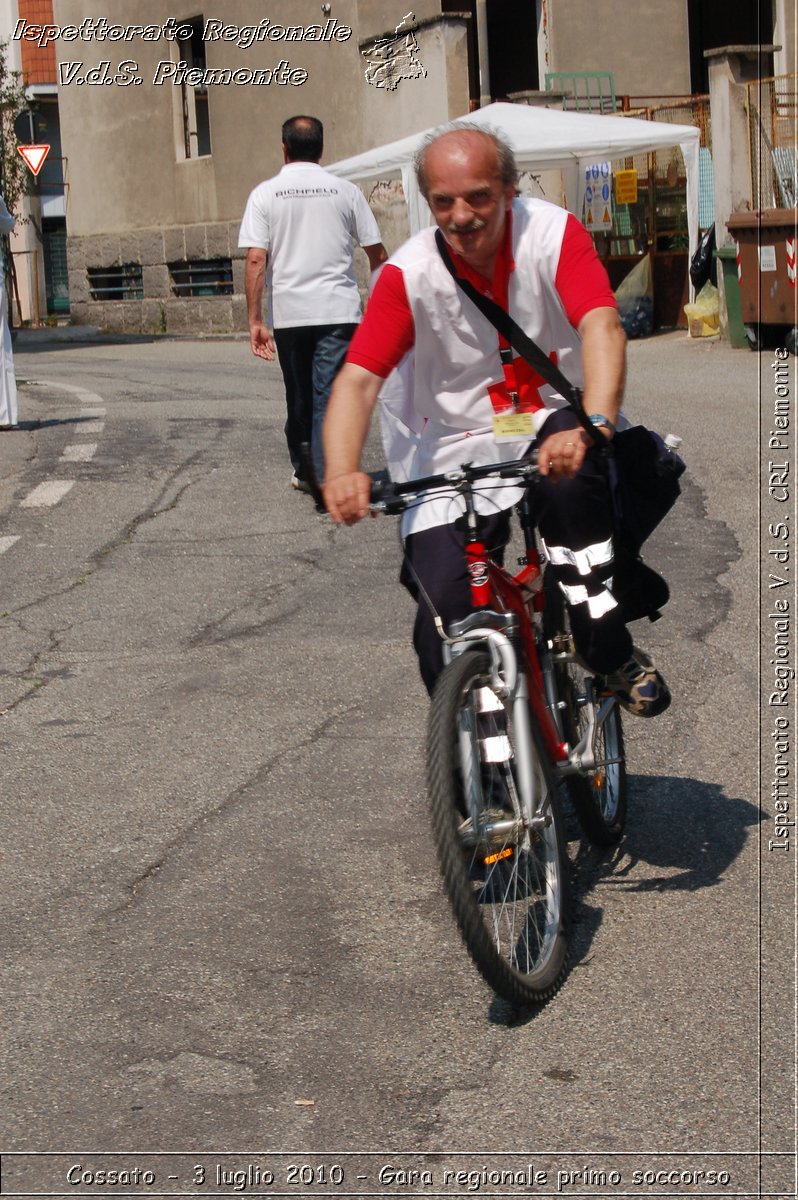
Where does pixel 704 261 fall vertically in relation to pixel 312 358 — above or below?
above

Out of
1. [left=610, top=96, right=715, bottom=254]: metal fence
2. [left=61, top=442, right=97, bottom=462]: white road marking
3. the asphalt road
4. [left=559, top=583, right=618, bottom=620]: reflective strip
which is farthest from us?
[left=610, top=96, right=715, bottom=254]: metal fence

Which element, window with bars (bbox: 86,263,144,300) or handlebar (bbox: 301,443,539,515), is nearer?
handlebar (bbox: 301,443,539,515)

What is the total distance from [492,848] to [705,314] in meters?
17.2

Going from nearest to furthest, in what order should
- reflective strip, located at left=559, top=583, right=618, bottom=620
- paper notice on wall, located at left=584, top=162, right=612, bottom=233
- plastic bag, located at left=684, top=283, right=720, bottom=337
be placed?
reflective strip, located at left=559, top=583, right=618, bottom=620 < plastic bag, located at left=684, top=283, right=720, bottom=337 < paper notice on wall, located at left=584, top=162, right=612, bottom=233

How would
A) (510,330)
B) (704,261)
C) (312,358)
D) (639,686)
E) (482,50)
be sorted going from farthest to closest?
(482,50) < (704,261) < (312,358) < (639,686) < (510,330)

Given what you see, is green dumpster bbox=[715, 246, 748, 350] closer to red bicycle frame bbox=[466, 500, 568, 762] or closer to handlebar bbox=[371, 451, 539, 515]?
red bicycle frame bbox=[466, 500, 568, 762]

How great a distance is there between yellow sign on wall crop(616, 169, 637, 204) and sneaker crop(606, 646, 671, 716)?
59.8 feet

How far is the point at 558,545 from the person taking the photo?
3797mm

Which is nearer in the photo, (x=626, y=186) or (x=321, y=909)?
(x=321, y=909)

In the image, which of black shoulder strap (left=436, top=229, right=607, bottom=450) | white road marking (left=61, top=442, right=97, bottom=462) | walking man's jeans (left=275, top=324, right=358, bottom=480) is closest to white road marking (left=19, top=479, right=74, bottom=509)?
white road marking (left=61, top=442, right=97, bottom=462)

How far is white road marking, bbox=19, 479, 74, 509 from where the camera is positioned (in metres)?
9.73

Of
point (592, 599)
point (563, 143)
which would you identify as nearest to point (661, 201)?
point (563, 143)

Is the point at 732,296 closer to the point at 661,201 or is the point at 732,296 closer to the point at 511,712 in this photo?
the point at 661,201

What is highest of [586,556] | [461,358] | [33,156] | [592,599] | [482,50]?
[482,50]
